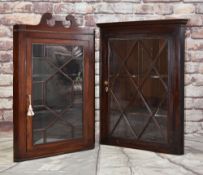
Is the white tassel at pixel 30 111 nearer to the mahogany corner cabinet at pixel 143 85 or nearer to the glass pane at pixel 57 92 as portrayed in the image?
the glass pane at pixel 57 92

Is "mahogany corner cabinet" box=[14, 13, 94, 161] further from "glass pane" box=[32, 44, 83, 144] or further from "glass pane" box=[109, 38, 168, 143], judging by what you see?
"glass pane" box=[109, 38, 168, 143]

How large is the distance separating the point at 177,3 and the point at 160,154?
1.10 m

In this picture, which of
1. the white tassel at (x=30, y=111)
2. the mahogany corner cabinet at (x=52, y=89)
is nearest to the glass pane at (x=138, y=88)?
the mahogany corner cabinet at (x=52, y=89)

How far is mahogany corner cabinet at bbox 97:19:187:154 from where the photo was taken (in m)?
2.09

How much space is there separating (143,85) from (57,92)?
52 centimetres

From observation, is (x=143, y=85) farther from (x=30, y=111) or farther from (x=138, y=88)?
(x=30, y=111)

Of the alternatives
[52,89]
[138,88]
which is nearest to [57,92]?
[52,89]

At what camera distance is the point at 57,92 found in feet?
6.83

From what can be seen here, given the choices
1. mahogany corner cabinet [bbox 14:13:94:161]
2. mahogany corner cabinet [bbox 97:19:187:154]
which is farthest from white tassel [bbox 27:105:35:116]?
mahogany corner cabinet [bbox 97:19:187:154]

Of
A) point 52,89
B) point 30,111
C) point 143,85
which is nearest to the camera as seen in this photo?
point 30,111

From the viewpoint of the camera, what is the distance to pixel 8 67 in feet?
8.38

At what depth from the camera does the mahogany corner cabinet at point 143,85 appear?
6.85ft

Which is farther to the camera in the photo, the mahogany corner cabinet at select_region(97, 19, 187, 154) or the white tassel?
the mahogany corner cabinet at select_region(97, 19, 187, 154)

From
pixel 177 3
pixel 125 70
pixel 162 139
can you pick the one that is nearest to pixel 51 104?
pixel 125 70
